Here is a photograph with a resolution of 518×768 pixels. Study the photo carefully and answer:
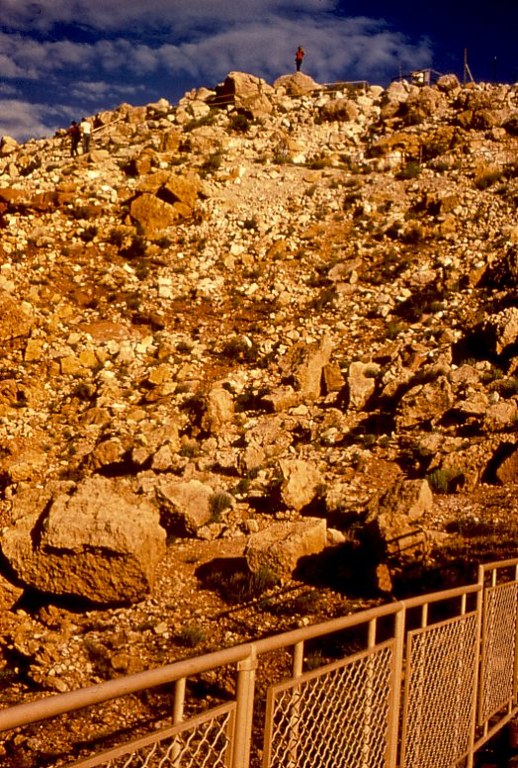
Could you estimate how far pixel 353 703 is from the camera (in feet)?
10.5

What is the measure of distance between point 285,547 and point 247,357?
7644mm

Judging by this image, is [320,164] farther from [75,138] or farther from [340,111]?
[75,138]

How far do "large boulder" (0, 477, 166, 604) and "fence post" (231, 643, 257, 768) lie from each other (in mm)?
5943

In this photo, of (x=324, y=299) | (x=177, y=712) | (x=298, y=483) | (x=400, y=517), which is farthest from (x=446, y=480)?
(x=177, y=712)

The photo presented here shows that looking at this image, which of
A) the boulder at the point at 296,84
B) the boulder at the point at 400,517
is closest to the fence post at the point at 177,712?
the boulder at the point at 400,517

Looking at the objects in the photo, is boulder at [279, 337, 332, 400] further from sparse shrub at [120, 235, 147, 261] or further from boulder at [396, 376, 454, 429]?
sparse shrub at [120, 235, 147, 261]

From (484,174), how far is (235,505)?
50.1ft

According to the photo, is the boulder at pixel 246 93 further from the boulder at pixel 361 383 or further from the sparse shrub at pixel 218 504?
the sparse shrub at pixel 218 504

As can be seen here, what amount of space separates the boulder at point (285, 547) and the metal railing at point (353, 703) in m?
2.10

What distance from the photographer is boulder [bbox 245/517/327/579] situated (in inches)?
337

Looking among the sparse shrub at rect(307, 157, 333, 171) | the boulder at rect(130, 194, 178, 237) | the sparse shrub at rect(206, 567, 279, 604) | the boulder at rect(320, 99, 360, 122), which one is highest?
the boulder at rect(320, 99, 360, 122)

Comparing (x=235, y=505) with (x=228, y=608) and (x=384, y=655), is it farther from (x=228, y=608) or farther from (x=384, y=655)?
(x=384, y=655)

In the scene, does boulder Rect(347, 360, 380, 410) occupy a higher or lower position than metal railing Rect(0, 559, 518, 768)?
higher

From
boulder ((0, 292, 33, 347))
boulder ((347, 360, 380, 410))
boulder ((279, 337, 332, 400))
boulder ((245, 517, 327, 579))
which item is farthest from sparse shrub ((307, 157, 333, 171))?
boulder ((245, 517, 327, 579))
